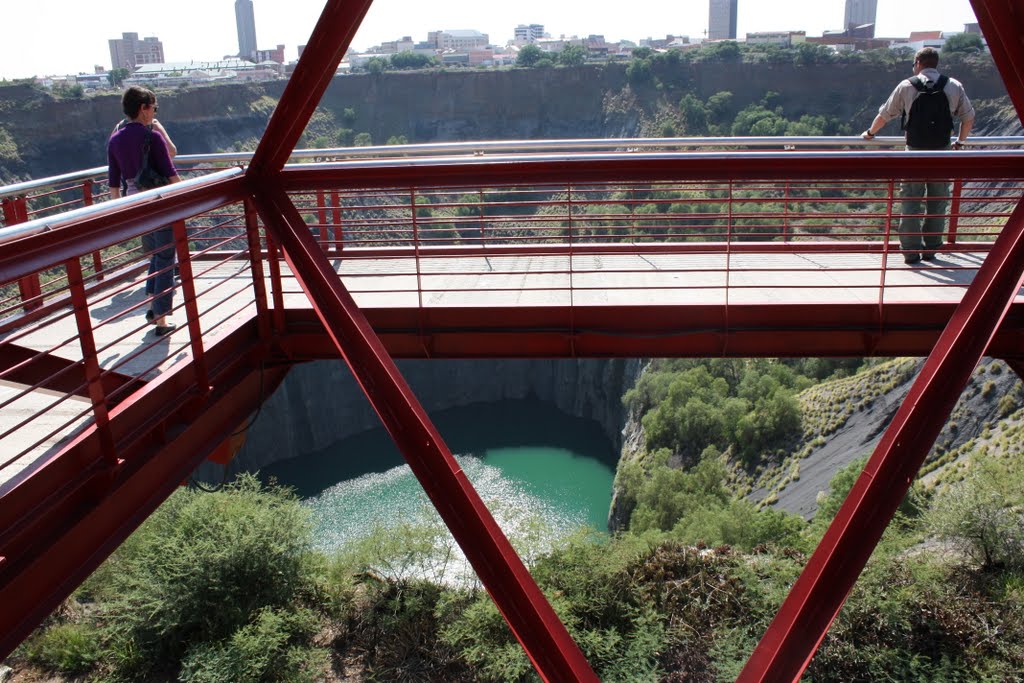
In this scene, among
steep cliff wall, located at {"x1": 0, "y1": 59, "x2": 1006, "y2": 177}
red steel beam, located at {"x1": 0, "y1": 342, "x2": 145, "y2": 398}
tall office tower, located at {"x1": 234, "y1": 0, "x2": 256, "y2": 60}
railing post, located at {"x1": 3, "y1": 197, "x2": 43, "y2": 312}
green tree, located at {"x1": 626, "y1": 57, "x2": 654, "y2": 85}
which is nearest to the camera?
red steel beam, located at {"x1": 0, "y1": 342, "x2": 145, "y2": 398}

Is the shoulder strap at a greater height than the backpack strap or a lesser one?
lesser

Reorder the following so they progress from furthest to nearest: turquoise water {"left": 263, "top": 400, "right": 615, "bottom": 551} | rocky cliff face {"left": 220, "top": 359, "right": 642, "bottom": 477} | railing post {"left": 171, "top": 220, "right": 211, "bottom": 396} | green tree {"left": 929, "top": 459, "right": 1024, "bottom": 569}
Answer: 1. rocky cliff face {"left": 220, "top": 359, "right": 642, "bottom": 477}
2. turquoise water {"left": 263, "top": 400, "right": 615, "bottom": 551}
3. green tree {"left": 929, "top": 459, "right": 1024, "bottom": 569}
4. railing post {"left": 171, "top": 220, "right": 211, "bottom": 396}

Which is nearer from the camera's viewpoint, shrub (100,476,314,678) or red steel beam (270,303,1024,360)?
red steel beam (270,303,1024,360)

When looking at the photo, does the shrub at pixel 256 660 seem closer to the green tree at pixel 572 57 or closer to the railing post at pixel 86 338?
the railing post at pixel 86 338

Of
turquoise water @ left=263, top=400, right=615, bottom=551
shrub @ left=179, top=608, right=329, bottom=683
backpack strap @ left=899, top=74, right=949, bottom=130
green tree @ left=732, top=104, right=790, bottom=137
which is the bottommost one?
turquoise water @ left=263, top=400, right=615, bottom=551

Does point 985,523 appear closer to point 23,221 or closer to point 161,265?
point 161,265

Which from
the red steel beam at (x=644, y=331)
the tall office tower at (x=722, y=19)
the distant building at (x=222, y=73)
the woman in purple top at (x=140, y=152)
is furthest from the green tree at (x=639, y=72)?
Result: the tall office tower at (x=722, y=19)

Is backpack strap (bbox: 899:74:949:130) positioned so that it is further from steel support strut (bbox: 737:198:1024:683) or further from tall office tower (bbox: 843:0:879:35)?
tall office tower (bbox: 843:0:879:35)

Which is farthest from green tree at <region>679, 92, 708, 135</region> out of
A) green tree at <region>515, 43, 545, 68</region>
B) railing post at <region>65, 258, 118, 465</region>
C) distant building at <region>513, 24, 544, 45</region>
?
distant building at <region>513, 24, 544, 45</region>
